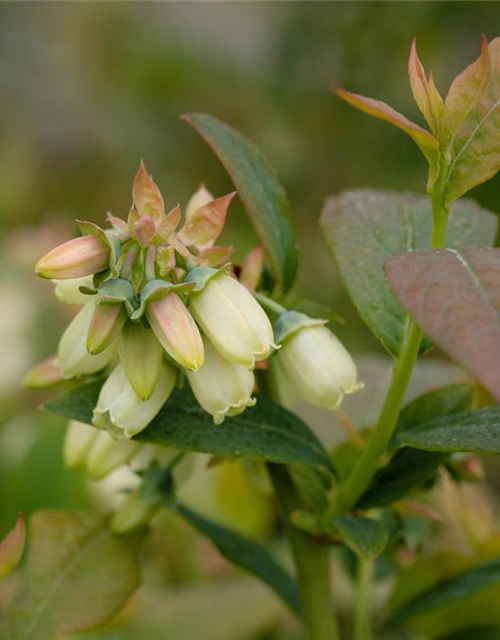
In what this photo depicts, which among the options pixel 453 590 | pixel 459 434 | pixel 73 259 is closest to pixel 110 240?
pixel 73 259

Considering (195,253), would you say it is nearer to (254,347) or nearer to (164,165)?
(254,347)

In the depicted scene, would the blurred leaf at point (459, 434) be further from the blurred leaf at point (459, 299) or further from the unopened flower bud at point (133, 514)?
the unopened flower bud at point (133, 514)

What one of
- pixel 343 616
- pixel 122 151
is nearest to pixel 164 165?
pixel 122 151

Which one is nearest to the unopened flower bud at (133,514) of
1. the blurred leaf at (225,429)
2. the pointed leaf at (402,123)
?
the blurred leaf at (225,429)

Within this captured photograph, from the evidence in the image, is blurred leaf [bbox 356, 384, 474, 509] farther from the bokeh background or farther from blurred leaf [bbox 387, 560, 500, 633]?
the bokeh background

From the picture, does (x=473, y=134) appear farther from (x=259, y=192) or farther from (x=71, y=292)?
(x=71, y=292)
